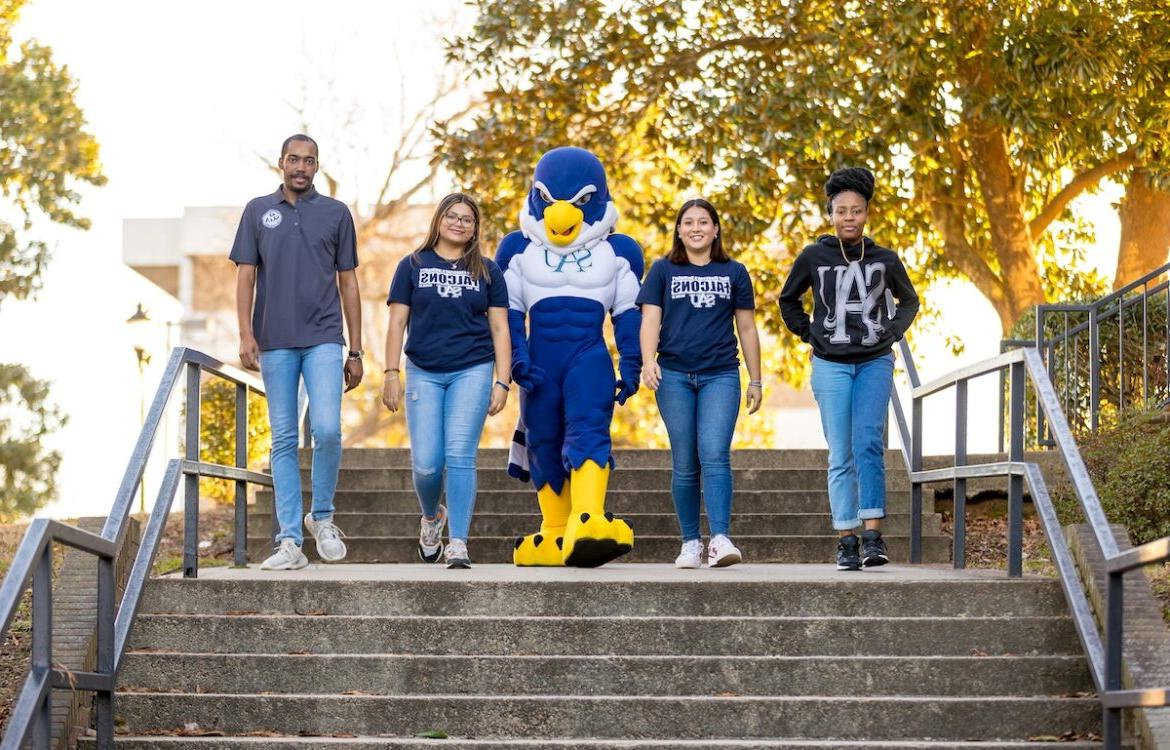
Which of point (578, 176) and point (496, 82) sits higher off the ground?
point (496, 82)

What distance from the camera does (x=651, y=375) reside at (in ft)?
24.6

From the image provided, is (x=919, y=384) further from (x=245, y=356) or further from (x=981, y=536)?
(x=245, y=356)

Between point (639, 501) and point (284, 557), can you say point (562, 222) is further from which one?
point (639, 501)

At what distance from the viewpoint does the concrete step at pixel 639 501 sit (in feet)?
31.7

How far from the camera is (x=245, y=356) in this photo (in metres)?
7.34

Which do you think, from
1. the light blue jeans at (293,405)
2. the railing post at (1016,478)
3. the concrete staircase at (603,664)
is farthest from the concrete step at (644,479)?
the concrete staircase at (603,664)

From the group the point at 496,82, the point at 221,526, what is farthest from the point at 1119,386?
the point at 221,526

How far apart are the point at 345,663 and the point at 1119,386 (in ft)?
30.0

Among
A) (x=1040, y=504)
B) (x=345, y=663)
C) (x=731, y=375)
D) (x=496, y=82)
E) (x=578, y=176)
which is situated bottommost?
(x=345, y=663)

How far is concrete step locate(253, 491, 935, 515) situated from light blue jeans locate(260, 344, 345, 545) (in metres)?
2.32

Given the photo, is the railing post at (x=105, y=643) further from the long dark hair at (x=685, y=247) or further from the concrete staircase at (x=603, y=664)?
the long dark hair at (x=685, y=247)

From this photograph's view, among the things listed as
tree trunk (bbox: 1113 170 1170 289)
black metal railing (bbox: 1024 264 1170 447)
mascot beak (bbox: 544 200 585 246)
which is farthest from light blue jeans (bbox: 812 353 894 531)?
tree trunk (bbox: 1113 170 1170 289)

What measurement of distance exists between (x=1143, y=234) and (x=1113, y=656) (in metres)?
11.7

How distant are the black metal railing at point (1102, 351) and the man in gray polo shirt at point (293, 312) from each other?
7.22 metres
